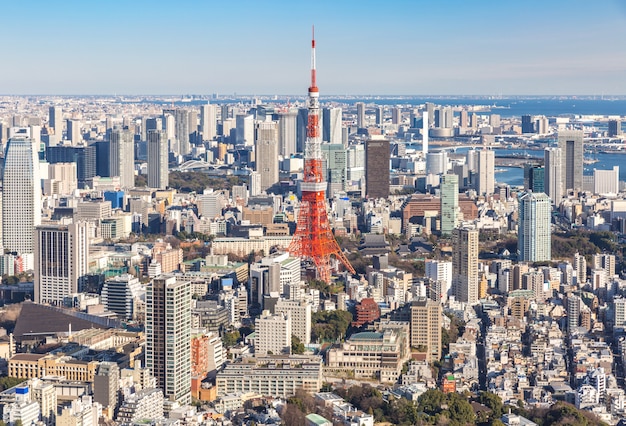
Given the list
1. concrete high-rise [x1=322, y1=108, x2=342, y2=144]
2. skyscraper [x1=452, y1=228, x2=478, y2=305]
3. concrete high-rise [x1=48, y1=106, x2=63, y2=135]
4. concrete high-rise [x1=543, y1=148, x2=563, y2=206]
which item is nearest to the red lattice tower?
skyscraper [x1=452, y1=228, x2=478, y2=305]

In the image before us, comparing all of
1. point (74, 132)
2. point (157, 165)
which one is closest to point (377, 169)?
point (157, 165)

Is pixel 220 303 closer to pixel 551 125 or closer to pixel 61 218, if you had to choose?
pixel 61 218

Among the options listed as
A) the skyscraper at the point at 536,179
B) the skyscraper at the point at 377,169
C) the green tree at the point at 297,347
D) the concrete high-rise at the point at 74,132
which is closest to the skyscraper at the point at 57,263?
the green tree at the point at 297,347

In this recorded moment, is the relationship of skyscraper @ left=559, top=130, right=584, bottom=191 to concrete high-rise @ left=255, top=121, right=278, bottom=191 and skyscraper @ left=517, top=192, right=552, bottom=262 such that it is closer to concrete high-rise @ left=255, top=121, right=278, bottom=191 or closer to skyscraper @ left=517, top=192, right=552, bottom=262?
concrete high-rise @ left=255, top=121, right=278, bottom=191

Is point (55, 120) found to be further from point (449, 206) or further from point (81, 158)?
point (449, 206)

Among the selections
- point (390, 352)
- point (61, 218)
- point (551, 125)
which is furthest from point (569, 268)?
point (551, 125)
